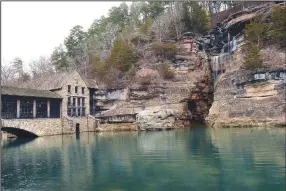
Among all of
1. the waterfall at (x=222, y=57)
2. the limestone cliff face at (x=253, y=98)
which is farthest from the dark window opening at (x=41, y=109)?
the waterfall at (x=222, y=57)

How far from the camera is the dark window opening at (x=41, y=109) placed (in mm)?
45000

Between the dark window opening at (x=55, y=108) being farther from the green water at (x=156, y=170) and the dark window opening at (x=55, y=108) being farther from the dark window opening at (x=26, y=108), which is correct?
the green water at (x=156, y=170)

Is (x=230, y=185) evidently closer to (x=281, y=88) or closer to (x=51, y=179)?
(x=51, y=179)

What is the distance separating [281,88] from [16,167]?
30.0 metres

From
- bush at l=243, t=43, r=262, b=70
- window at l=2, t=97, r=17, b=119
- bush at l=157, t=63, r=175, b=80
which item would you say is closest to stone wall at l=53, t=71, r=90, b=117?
window at l=2, t=97, r=17, b=119

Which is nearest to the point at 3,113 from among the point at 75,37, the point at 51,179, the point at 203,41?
the point at 51,179

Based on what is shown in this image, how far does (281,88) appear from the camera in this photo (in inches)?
1437

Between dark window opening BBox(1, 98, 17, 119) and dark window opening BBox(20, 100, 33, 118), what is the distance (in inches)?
63.5

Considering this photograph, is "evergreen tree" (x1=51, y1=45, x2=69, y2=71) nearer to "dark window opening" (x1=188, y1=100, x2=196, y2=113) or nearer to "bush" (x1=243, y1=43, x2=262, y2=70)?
"dark window opening" (x1=188, y1=100, x2=196, y2=113)

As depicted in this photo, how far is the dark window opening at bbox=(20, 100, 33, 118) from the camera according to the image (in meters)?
43.5

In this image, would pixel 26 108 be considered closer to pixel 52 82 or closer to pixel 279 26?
pixel 52 82

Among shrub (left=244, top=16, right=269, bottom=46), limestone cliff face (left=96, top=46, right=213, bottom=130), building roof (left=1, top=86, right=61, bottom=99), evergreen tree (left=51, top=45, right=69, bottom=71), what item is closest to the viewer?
building roof (left=1, top=86, right=61, bottom=99)

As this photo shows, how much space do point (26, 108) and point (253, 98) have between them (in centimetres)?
3052

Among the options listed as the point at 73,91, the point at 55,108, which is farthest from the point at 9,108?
the point at 73,91
